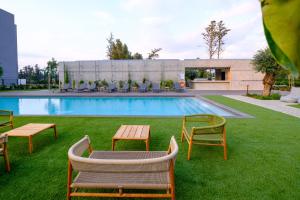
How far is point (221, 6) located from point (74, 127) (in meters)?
6.24

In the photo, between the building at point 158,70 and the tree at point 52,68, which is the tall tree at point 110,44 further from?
the building at point 158,70

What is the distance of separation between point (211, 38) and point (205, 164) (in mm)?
33903

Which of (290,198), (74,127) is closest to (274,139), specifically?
(290,198)

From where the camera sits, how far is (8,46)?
33781 millimetres

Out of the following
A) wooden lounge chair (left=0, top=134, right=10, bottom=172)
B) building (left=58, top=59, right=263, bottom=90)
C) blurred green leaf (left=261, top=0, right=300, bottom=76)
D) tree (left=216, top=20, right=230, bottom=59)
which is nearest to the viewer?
blurred green leaf (left=261, top=0, right=300, bottom=76)

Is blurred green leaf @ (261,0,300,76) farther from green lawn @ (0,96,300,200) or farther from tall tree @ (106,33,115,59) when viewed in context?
tall tree @ (106,33,115,59)

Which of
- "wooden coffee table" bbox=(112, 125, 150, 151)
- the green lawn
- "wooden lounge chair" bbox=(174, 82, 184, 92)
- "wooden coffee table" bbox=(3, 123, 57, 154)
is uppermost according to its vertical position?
"wooden lounge chair" bbox=(174, 82, 184, 92)

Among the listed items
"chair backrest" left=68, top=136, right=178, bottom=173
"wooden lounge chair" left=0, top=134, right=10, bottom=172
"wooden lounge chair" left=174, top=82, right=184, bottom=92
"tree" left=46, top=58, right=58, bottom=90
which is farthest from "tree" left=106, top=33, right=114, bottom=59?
"chair backrest" left=68, top=136, right=178, bottom=173

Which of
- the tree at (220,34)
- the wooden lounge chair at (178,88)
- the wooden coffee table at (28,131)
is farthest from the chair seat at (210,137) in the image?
the tree at (220,34)

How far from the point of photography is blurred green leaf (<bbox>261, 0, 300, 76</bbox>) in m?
0.32

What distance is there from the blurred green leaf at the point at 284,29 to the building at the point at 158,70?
2206 cm

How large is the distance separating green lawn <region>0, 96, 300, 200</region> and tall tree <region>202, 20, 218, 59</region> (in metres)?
30.5

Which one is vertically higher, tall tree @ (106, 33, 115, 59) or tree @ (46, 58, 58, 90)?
tall tree @ (106, 33, 115, 59)

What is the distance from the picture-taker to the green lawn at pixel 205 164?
9.85 ft
